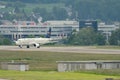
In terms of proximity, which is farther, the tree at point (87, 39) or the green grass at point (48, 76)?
the tree at point (87, 39)

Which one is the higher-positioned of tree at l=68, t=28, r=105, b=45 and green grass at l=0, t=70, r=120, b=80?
green grass at l=0, t=70, r=120, b=80

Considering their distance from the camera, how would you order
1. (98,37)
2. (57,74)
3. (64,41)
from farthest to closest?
(64,41) → (98,37) → (57,74)

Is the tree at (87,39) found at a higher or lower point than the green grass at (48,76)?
lower

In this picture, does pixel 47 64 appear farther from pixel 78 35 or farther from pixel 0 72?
pixel 78 35

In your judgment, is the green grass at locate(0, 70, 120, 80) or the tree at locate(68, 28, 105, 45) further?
the tree at locate(68, 28, 105, 45)

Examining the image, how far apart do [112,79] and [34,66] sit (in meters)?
20.1

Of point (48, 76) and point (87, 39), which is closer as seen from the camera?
point (48, 76)

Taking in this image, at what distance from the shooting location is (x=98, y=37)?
180 m

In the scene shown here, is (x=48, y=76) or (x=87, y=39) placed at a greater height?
(x=48, y=76)

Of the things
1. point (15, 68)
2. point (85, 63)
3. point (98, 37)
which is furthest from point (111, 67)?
point (98, 37)

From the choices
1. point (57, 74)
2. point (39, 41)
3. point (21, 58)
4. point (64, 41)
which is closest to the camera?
point (57, 74)

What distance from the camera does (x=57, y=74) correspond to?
63656 millimetres

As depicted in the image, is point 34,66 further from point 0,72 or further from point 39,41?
point 39,41

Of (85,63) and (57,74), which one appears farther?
(85,63)
